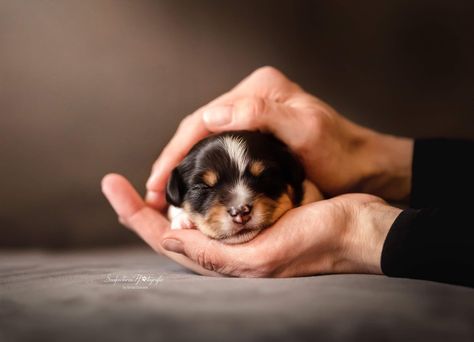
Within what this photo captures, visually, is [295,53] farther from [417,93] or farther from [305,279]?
[305,279]

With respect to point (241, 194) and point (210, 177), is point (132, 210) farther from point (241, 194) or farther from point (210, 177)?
point (241, 194)

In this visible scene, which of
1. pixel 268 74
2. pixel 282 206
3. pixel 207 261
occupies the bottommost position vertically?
pixel 207 261

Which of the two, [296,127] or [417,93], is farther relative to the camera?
[417,93]

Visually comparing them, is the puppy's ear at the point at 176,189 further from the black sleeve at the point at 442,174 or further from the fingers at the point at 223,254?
the black sleeve at the point at 442,174

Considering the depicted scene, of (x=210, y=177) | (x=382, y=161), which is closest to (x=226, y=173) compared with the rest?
(x=210, y=177)

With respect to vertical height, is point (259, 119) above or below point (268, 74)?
below

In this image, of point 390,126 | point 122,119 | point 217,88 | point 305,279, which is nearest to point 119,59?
point 122,119

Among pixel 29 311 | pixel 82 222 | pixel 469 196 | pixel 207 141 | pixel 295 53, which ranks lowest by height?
pixel 82 222

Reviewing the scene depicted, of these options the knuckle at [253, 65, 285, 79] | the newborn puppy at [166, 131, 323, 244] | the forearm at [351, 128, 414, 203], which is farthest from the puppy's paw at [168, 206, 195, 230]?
the forearm at [351, 128, 414, 203]

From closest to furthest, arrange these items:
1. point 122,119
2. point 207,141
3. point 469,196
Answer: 1. point 207,141
2. point 469,196
3. point 122,119
